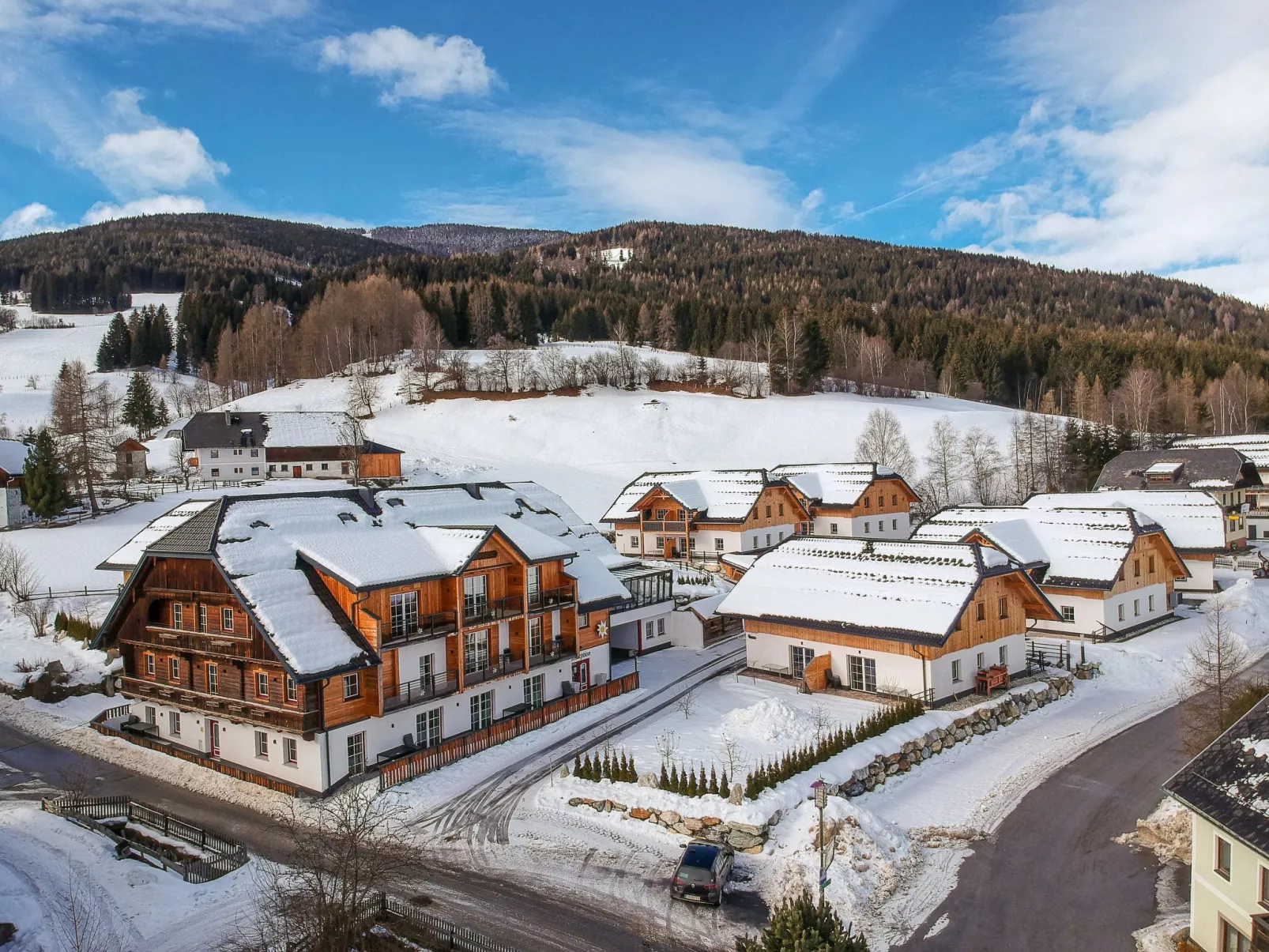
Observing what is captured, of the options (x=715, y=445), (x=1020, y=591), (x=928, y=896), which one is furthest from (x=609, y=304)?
(x=928, y=896)

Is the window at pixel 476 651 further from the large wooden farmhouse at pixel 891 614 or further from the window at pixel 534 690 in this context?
the large wooden farmhouse at pixel 891 614

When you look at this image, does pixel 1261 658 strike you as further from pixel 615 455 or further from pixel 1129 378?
pixel 1129 378

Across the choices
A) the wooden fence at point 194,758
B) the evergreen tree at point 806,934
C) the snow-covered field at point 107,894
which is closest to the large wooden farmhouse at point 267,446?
the wooden fence at point 194,758

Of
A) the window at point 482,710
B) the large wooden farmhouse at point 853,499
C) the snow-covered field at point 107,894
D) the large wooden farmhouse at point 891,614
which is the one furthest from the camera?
the large wooden farmhouse at point 853,499

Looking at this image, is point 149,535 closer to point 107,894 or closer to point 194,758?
point 194,758

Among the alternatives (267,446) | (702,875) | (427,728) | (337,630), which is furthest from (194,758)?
(267,446)
